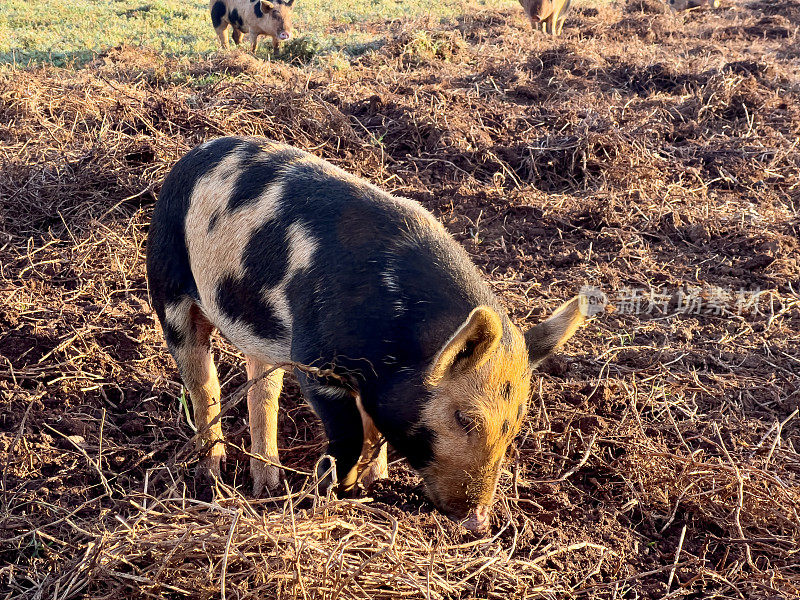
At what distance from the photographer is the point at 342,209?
10.7 feet

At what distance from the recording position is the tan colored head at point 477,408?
2.82m

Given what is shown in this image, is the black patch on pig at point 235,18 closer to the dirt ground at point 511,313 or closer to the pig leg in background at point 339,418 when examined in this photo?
the dirt ground at point 511,313

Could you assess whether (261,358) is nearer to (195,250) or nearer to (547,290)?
(195,250)

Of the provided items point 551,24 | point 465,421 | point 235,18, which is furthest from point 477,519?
point 551,24

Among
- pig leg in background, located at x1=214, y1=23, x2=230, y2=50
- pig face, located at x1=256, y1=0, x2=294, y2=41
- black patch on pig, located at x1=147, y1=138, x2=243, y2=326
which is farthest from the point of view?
pig leg in background, located at x1=214, y1=23, x2=230, y2=50

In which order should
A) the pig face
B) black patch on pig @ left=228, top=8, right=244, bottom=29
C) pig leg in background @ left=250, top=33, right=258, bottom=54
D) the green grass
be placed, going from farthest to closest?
black patch on pig @ left=228, top=8, right=244, bottom=29, pig leg in background @ left=250, top=33, right=258, bottom=54, the pig face, the green grass

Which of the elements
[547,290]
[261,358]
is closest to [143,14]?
[547,290]

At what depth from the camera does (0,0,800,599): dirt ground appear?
301 centimetres

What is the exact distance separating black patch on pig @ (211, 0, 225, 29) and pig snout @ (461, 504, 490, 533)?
42.5 ft

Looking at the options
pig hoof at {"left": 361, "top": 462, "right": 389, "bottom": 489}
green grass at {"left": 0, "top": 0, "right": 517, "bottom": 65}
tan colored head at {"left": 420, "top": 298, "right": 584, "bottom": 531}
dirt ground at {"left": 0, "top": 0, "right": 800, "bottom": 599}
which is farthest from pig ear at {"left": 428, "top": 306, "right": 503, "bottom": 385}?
green grass at {"left": 0, "top": 0, "right": 517, "bottom": 65}

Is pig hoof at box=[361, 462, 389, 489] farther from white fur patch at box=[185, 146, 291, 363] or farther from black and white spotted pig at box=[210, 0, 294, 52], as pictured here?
black and white spotted pig at box=[210, 0, 294, 52]

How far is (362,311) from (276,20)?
11.8 metres

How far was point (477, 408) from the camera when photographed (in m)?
2.87

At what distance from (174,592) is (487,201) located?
199 inches
